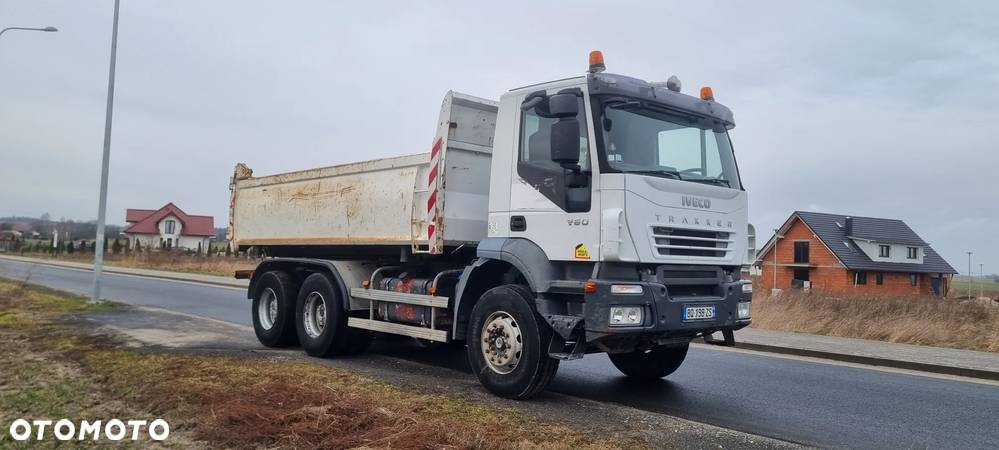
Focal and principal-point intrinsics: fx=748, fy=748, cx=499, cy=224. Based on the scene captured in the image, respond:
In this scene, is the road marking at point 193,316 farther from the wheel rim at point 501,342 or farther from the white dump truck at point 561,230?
the wheel rim at point 501,342

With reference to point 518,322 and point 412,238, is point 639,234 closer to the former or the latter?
point 518,322

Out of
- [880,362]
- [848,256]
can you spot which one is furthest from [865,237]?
[880,362]

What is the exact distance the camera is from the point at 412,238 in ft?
27.8

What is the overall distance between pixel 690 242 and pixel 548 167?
150 centimetres

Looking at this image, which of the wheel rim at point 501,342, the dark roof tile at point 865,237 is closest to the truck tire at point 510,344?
the wheel rim at point 501,342

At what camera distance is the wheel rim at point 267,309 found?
10797 millimetres

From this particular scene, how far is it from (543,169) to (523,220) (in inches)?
21.0

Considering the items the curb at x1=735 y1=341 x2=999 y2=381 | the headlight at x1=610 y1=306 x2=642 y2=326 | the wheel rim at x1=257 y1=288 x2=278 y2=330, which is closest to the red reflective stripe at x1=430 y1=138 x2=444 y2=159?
the headlight at x1=610 y1=306 x2=642 y2=326

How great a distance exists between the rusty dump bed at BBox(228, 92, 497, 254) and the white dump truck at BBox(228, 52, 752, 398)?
0.02 meters

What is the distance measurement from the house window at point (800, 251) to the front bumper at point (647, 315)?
57.2 metres

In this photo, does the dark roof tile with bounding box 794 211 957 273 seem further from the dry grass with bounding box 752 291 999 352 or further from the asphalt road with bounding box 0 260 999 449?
the asphalt road with bounding box 0 260 999 449

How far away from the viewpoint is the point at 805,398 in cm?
786

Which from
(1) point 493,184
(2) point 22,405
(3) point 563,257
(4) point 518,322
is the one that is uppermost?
(1) point 493,184

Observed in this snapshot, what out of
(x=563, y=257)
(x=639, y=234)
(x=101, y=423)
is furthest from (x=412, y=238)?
(x=101, y=423)
